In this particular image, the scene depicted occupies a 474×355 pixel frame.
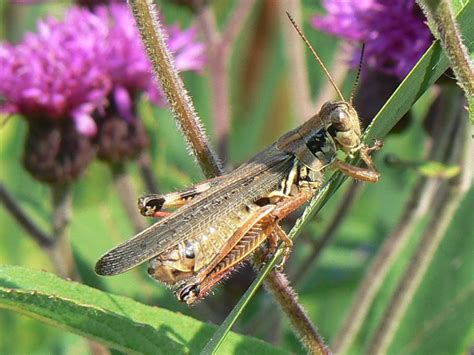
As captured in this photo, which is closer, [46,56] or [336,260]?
[46,56]

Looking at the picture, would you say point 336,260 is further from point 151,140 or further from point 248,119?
point 248,119

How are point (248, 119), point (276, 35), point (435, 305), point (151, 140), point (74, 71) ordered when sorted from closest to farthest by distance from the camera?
1. point (74, 71)
2. point (435, 305)
3. point (151, 140)
4. point (248, 119)
5. point (276, 35)

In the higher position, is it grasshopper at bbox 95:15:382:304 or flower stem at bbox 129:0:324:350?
flower stem at bbox 129:0:324:350

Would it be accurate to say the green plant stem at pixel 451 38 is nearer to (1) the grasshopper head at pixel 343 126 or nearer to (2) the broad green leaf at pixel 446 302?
(1) the grasshopper head at pixel 343 126

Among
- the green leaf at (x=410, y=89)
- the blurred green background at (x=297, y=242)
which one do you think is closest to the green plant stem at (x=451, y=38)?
the green leaf at (x=410, y=89)

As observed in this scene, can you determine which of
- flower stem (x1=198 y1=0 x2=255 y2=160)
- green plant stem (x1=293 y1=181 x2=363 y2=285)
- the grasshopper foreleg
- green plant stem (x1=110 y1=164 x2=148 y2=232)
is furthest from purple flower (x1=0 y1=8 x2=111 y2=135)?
the grasshopper foreleg

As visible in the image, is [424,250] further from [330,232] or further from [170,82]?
[170,82]

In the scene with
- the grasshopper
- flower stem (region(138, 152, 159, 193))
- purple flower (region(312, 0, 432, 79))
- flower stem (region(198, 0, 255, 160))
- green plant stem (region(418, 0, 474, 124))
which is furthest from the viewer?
flower stem (region(198, 0, 255, 160))

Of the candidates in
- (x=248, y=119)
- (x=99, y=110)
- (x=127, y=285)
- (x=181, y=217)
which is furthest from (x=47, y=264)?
(x=181, y=217)

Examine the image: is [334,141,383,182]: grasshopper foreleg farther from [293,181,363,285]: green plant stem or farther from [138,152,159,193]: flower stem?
[138,152,159,193]: flower stem
